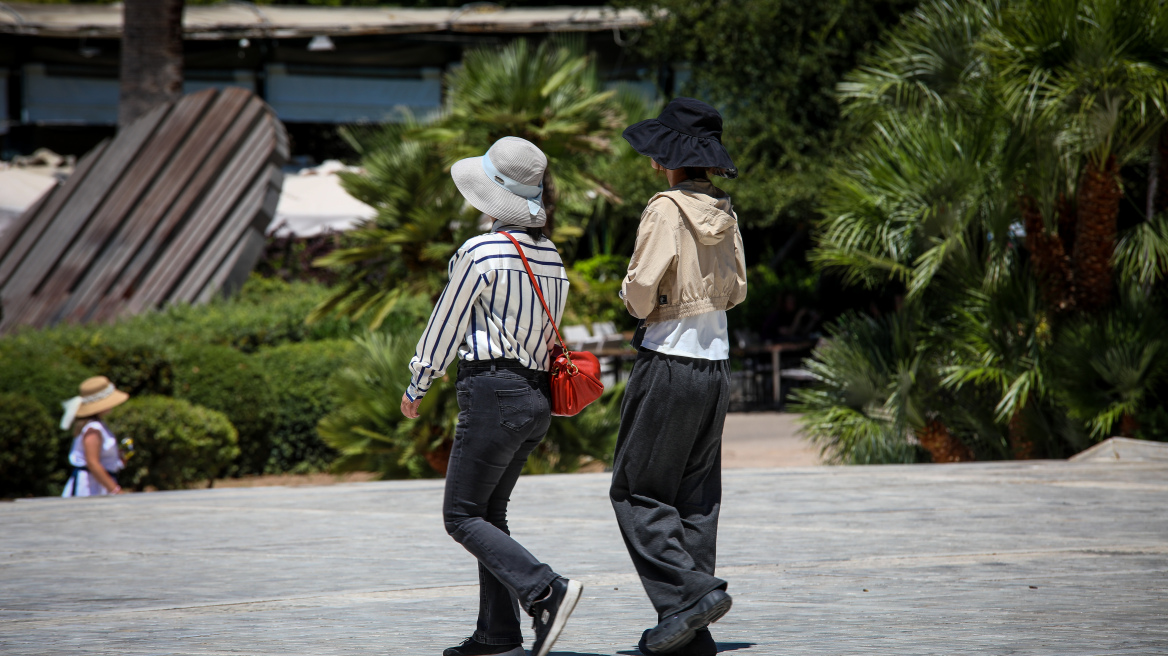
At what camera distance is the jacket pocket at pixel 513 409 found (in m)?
3.16

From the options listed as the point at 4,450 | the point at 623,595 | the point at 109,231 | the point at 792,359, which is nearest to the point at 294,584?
the point at 623,595

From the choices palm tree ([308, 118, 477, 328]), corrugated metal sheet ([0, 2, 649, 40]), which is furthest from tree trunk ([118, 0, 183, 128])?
palm tree ([308, 118, 477, 328])

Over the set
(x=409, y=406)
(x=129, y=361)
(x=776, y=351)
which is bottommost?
(x=776, y=351)

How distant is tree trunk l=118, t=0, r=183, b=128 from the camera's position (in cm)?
1450

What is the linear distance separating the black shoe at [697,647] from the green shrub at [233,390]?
24.9 feet

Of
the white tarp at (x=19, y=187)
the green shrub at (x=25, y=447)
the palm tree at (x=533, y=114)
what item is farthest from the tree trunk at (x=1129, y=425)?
the white tarp at (x=19, y=187)

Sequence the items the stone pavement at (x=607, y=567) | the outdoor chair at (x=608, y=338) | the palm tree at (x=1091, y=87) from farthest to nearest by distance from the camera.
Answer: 1. the outdoor chair at (x=608, y=338)
2. the palm tree at (x=1091, y=87)
3. the stone pavement at (x=607, y=567)

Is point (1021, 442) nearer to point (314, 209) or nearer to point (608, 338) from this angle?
point (608, 338)

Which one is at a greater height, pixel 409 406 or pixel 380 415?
pixel 409 406

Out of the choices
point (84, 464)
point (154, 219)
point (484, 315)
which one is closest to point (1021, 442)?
point (484, 315)

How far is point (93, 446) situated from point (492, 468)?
5.28 meters

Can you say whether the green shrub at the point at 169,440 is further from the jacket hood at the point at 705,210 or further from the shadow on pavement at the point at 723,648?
the jacket hood at the point at 705,210

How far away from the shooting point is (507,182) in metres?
3.33

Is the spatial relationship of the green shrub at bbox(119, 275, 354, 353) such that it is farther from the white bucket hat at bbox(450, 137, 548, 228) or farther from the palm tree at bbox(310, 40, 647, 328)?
the white bucket hat at bbox(450, 137, 548, 228)
